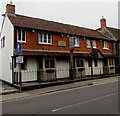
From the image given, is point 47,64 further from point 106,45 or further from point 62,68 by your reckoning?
point 106,45

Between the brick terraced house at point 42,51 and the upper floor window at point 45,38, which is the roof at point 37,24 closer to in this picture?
the brick terraced house at point 42,51

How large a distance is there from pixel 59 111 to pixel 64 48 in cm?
1211

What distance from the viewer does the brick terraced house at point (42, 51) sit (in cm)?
1431

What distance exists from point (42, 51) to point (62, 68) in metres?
3.23

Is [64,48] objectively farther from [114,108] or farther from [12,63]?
[114,108]

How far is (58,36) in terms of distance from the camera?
1739 cm

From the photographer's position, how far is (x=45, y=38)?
16.4 metres

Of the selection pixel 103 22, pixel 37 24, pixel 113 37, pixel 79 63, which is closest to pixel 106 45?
pixel 113 37

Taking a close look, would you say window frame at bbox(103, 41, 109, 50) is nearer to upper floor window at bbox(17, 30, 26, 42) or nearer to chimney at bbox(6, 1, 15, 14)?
upper floor window at bbox(17, 30, 26, 42)

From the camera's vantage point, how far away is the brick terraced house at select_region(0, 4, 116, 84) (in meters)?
14.3

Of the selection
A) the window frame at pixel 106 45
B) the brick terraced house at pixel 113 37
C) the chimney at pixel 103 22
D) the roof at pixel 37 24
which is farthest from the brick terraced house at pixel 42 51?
the chimney at pixel 103 22

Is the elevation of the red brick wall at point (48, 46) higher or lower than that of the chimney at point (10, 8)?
lower

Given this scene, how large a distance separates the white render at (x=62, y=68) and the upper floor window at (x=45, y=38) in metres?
2.62

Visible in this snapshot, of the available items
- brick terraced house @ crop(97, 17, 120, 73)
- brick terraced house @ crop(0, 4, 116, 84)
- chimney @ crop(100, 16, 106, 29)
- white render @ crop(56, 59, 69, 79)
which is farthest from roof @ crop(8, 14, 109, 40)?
chimney @ crop(100, 16, 106, 29)
